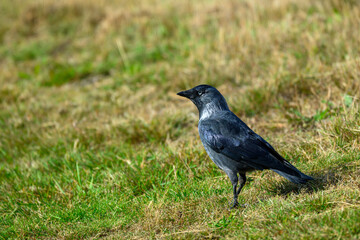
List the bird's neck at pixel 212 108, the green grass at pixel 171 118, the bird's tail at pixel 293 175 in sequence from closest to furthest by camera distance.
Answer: the bird's tail at pixel 293 175 → the green grass at pixel 171 118 → the bird's neck at pixel 212 108

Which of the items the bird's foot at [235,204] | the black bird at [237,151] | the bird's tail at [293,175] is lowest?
the bird's foot at [235,204]

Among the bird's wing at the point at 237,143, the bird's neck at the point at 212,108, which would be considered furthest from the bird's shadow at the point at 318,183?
the bird's neck at the point at 212,108

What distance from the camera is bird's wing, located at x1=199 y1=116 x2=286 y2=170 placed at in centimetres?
326

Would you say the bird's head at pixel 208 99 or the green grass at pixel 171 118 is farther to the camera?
the bird's head at pixel 208 99

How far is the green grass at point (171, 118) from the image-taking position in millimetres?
3338

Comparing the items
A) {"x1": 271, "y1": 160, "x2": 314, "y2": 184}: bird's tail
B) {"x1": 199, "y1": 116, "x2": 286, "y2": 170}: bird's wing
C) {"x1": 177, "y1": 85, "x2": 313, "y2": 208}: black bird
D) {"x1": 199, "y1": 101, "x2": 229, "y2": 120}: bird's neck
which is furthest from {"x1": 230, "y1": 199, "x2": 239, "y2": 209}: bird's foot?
{"x1": 199, "y1": 101, "x2": 229, "y2": 120}: bird's neck

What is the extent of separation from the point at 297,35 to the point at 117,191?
465 centimetres

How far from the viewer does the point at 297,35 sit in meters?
7.05

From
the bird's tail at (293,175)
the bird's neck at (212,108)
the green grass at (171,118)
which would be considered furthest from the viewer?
the bird's neck at (212,108)

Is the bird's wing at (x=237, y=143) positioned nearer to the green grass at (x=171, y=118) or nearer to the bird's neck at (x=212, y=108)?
the bird's neck at (x=212, y=108)

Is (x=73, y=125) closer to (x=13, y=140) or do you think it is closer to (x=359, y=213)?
(x=13, y=140)

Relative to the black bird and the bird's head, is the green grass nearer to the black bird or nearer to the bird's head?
the black bird

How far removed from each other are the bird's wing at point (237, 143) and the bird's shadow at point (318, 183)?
0.34 m

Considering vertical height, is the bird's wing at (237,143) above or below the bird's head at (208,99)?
below
